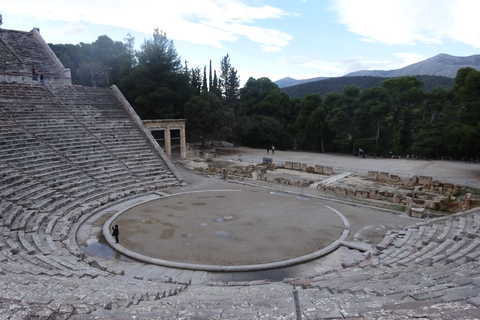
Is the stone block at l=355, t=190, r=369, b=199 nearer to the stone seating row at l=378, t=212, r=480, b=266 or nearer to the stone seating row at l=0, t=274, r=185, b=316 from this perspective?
the stone seating row at l=378, t=212, r=480, b=266

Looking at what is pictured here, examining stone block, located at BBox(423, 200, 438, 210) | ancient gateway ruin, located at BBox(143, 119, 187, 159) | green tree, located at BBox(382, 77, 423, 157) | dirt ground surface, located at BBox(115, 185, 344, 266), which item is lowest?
dirt ground surface, located at BBox(115, 185, 344, 266)

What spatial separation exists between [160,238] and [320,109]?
36.0 metres

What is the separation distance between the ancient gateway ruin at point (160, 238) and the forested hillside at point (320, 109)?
1023 centimetres

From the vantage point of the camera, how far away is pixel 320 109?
4416cm

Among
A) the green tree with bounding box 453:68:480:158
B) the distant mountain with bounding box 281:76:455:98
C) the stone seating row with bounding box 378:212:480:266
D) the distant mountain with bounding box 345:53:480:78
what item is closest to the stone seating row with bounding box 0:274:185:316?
the stone seating row with bounding box 378:212:480:266

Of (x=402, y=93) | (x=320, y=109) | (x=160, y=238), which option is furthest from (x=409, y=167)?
(x=160, y=238)

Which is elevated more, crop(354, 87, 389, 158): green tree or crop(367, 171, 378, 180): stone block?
crop(354, 87, 389, 158): green tree

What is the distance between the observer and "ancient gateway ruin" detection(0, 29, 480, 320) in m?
5.58

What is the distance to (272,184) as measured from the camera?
22.7m

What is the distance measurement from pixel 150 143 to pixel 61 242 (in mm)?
13805

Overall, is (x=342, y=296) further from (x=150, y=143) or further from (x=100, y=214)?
(x=150, y=143)

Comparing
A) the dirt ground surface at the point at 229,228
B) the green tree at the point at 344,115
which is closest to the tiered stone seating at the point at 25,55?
the dirt ground surface at the point at 229,228

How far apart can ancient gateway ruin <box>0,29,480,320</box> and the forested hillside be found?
1023cm

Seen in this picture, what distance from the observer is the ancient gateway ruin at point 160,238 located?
5.58 m
